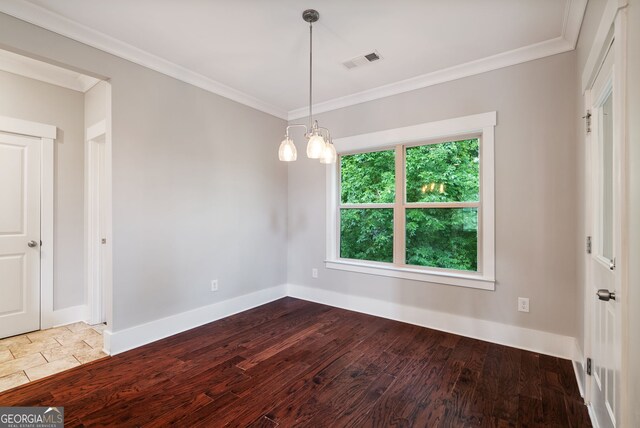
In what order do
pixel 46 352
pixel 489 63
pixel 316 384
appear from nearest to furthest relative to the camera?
pixel 316 384 → pixel 46 352 → pixel 489 63

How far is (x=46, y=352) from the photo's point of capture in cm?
263

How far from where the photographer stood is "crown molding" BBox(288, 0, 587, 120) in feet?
7.07

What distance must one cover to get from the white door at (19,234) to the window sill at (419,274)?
3.28m

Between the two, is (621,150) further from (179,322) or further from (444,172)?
(179,322)

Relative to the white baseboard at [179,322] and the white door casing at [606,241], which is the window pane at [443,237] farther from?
the white baseboard at [179,322]

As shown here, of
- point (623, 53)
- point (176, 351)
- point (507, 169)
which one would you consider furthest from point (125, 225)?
point (507, 169)

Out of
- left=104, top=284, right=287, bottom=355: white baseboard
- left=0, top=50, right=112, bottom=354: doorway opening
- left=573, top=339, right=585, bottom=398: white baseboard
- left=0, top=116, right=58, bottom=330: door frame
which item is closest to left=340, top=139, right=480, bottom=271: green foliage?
left=573, top=339, right=585, bottom=398: white baseboard

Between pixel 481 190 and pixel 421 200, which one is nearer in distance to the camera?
pixel 481 190

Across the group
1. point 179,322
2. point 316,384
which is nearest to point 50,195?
point 179,322

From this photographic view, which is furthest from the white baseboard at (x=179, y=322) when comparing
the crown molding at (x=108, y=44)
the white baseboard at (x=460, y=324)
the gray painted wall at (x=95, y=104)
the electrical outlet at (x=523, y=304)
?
the electrical outlet at (x=523, y=304)

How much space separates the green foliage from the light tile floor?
289 cm

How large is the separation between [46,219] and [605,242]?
4.86 m

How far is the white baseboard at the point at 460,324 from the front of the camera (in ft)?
8.33

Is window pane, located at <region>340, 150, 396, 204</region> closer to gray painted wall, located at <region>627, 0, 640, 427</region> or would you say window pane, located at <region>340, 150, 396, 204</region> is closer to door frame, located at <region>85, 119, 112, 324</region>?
gray painted wall, located at <region>627, 0, 640, 427</region>
